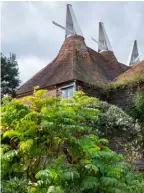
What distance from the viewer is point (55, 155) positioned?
979cm

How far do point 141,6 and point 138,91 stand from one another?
6867mm

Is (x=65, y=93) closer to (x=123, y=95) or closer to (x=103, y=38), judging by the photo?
(x=123, y=95)

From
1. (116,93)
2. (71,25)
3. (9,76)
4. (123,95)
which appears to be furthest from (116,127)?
(71,25)

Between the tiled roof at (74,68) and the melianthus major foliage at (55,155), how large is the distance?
8926 mm

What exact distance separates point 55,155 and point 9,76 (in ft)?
51.6

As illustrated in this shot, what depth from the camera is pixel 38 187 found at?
28.2 feet

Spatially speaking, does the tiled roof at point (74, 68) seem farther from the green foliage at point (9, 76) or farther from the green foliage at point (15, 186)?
the green foliage at point (15, 186)

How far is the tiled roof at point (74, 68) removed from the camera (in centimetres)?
1950

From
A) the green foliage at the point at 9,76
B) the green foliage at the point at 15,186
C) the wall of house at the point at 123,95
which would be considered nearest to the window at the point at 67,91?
the wall of house at the point at 123,95

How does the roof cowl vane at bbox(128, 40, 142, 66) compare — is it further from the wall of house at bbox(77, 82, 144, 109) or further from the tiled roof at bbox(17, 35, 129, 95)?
the wall of house at bbox(77, 82, 144, 109)

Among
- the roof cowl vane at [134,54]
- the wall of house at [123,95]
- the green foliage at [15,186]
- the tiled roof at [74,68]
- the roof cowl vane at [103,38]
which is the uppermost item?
the roof cowl vane at [103,38]

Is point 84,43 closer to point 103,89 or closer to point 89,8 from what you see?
point 103,89

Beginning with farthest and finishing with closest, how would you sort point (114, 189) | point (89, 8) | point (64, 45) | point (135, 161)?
point (64, 45) < point (135, 161) < point (89, 8) < point (114, 189)

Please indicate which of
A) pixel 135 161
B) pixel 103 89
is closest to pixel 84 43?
pixel 103 89
